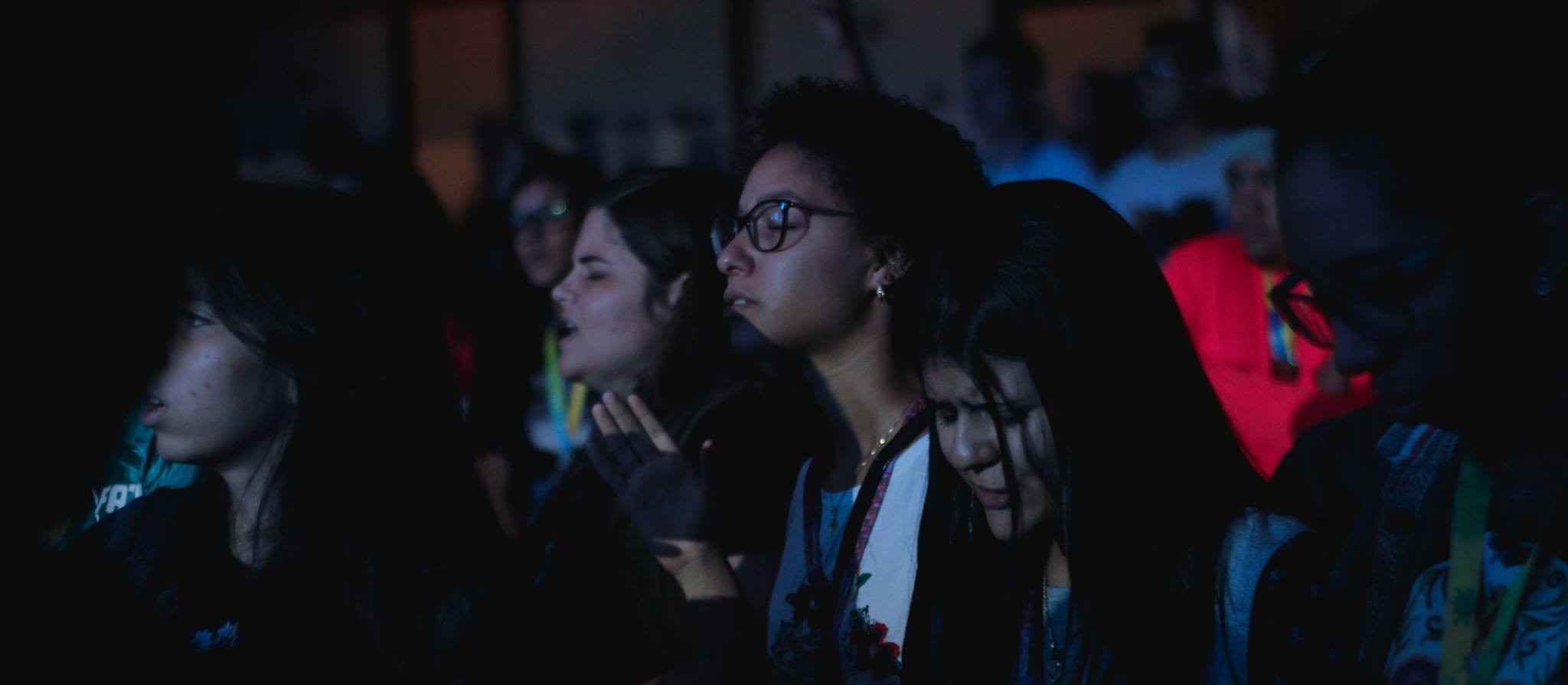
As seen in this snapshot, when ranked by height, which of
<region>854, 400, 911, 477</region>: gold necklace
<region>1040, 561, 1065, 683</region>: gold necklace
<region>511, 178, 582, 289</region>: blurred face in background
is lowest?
<region>1040, 561, 1065, 683</region>: gold necklace

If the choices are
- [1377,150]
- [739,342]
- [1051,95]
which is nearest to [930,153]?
[739,342]

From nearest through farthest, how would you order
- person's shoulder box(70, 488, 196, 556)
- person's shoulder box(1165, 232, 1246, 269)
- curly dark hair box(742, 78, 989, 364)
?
1. person's shoulder box(70, 488, 196, 556)
2. curly dark hair box(742, 78, 989, 364)
3. person's shoulder box(1165, 232, 1246, 269)

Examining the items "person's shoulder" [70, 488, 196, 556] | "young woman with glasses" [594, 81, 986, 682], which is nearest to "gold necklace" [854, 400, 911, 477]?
"young woman with glasses" [594, 81, 986, 682]

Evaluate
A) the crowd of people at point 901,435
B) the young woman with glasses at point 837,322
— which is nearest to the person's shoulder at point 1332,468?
the crowd of people at point 901,435

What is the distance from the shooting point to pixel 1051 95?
9672mm

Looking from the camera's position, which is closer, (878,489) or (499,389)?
(878,489)

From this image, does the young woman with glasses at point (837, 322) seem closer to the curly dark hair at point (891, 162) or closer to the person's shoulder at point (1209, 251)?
the curly dark hair at point (891, 162)

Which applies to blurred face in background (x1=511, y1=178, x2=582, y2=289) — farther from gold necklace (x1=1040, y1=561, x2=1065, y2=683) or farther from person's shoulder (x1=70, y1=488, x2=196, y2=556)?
gold necklace (x1=1040, y1=561, x2=1065, y2=683)

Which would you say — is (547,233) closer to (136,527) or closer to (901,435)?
(136,527)

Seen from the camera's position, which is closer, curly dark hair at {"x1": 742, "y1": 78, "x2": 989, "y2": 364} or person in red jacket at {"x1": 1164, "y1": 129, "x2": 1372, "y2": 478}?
curly dark hair at {"x1": 742, "y1": 78, "x2": 989, "y2": 364}

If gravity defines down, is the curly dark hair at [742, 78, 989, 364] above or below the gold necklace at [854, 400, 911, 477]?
above

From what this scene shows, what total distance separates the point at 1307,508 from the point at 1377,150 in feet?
2.78

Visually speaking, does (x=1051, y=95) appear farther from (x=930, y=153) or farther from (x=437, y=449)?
(x=437, y=449)

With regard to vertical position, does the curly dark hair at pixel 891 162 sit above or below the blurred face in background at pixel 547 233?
above
